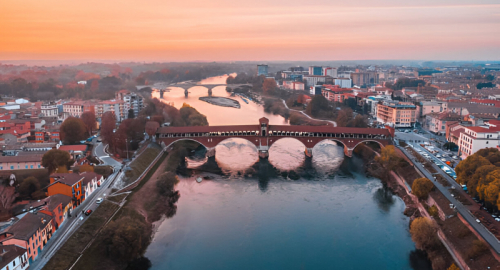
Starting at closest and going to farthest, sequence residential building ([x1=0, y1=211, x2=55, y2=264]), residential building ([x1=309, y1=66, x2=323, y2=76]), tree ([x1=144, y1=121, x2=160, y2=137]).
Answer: residential building ([x1=0, y1=211, x2=55, y2=264])
tree ([x1=144, y1=121, x2=160, y2=137])
residential building ([x1=309, y1=66, x2=323, y2=76])

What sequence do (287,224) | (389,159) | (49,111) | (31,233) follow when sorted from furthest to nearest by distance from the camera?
1. (49,111)
2. (389,159)
3. (287,224)
4. (31,233)

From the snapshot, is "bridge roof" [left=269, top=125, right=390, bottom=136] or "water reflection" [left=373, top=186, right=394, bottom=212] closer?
"water reflection" [left=373, top=186, right=394, bottom=212]

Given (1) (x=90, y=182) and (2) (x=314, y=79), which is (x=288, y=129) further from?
(2) (x=314, y=79)

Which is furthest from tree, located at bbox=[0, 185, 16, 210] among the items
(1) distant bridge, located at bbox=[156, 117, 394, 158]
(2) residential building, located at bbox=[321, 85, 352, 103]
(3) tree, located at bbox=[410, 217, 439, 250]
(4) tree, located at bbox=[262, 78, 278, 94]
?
(4) tree, located at bbox=[262, 78, 278, 94]

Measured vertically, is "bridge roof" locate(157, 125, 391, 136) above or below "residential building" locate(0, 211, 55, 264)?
above

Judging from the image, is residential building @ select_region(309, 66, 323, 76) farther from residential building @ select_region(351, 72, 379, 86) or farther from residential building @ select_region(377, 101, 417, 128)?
residential building @ select_region(377, 101, 417, 128)

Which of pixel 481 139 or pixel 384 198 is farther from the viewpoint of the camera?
pixel 481 139

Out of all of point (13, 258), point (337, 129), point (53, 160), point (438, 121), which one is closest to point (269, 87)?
point (438, 121)

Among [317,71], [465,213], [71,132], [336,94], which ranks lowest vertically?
[465,213]
